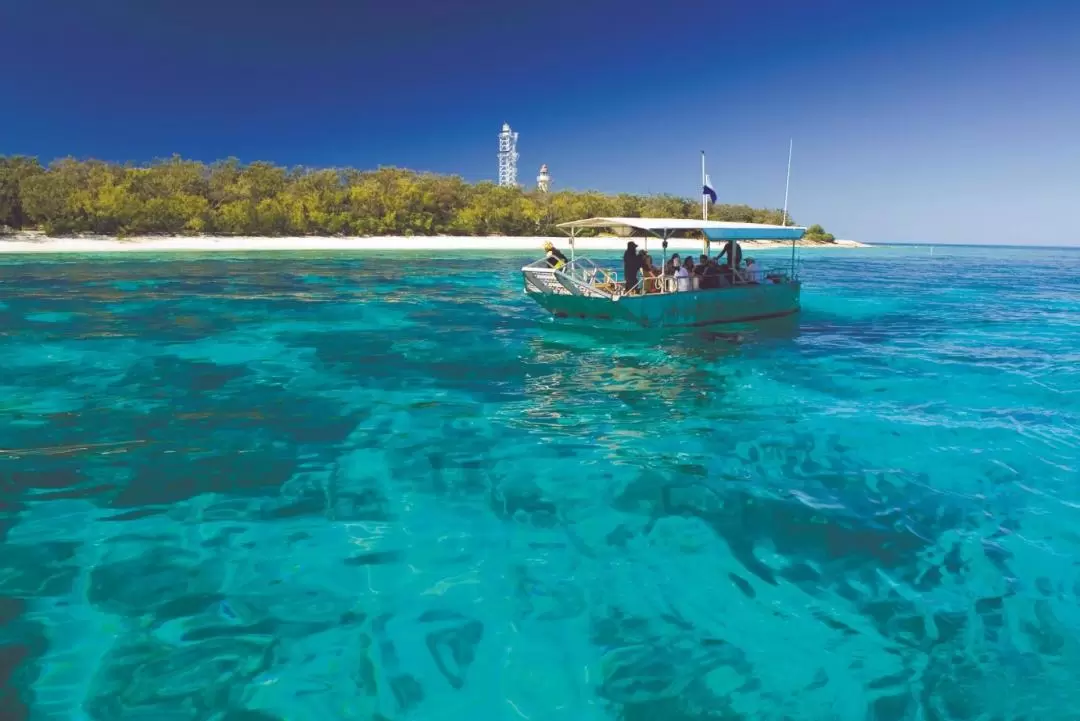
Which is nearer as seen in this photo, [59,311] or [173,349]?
A: [173,349]

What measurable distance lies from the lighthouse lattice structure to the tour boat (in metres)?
177

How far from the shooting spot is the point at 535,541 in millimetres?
7105

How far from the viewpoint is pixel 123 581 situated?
6.11 m

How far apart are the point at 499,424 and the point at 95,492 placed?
5.72m

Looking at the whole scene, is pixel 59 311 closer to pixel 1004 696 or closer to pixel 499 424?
pixel 499 424

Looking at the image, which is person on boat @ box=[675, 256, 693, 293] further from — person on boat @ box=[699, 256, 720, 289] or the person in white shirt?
person on boat @ box=[699, 256, 720, 289]

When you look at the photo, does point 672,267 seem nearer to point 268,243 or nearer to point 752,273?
point 752,273

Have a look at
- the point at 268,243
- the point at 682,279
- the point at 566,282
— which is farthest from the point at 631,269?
the point at 268,243

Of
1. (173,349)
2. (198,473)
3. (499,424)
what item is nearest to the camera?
(198,473)

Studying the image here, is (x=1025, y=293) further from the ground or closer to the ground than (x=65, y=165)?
closer to the ground

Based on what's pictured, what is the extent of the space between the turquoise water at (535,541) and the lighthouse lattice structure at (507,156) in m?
186

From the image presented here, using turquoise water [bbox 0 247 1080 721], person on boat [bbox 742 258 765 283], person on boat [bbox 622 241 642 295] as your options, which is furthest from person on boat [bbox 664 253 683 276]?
turquoise water [bbox 0 247 1080 721]

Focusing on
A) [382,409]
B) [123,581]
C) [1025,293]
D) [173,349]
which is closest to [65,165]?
[173,349]

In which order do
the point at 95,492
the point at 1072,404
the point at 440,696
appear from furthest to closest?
the point at 1072,404, the point at 95,492, the point at 440,696
